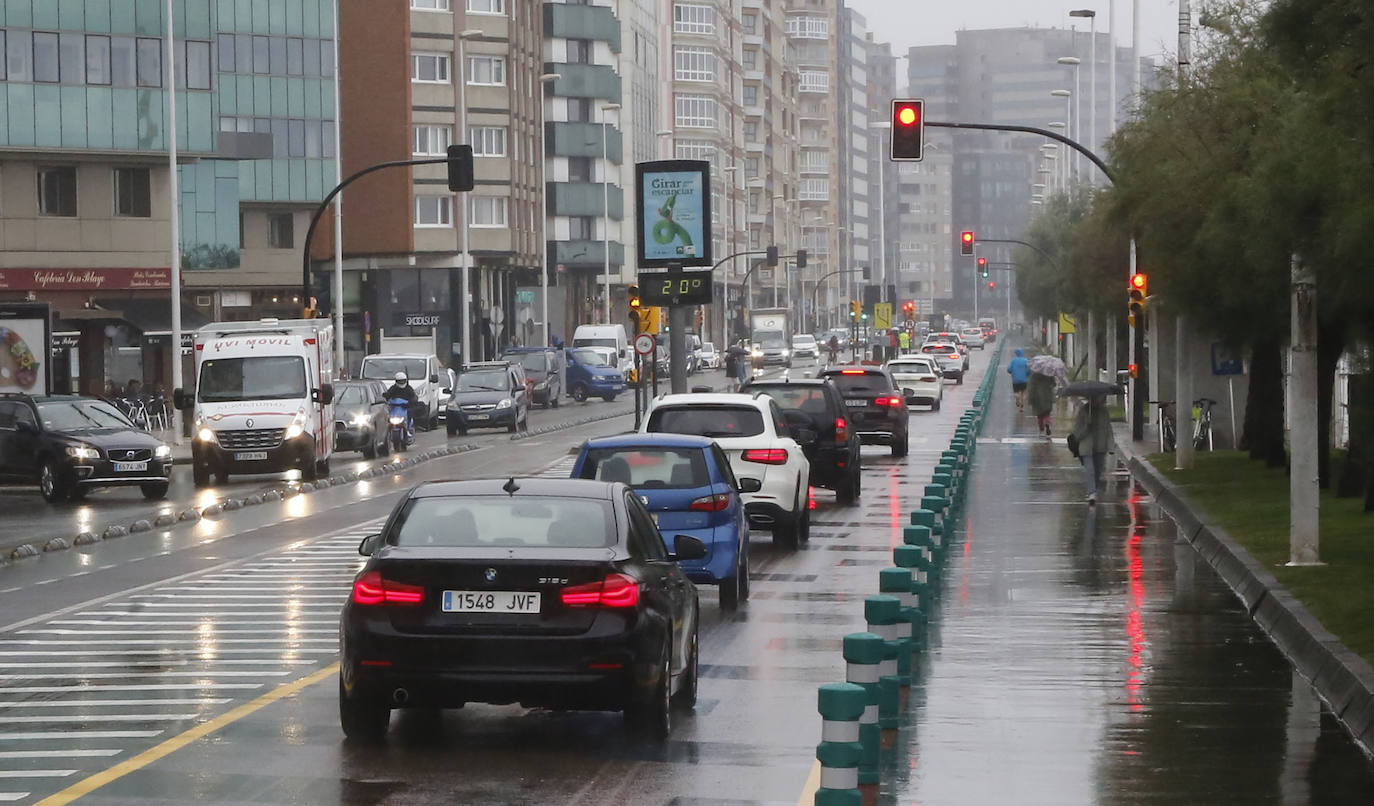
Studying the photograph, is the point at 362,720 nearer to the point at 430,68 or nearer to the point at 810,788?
the point at 810,788

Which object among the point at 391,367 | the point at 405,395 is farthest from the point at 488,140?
the point at 405,395

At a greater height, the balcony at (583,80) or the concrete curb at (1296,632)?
the balcony at (583,80)

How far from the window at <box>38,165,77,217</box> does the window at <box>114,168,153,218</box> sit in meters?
1.27

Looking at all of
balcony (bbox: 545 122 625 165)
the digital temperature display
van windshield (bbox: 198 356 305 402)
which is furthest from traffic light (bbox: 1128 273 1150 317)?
balcony (bbox: 545 122 625 165)

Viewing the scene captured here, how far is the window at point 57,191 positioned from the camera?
2712 inches

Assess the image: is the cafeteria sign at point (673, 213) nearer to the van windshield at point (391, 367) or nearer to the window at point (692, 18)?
the van windshield at point (391, 367)

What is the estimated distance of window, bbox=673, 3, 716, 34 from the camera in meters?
154

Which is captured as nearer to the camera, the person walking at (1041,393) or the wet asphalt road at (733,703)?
the wet asphalt road at (733,703)

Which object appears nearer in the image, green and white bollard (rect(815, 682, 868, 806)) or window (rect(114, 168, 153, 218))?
green and white bollard (rect(815, 682, 868, 806))

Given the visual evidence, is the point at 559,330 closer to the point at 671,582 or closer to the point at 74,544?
the point at 74,544

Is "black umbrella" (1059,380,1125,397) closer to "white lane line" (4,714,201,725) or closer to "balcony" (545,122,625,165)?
"white lane line" (4,714,201,725)

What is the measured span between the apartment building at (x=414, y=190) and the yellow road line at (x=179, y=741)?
78871 mm

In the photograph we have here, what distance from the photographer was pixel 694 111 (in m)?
154

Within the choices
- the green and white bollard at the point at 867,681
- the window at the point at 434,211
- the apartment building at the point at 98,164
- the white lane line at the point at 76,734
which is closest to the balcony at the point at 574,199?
the window at the point at 434,211
